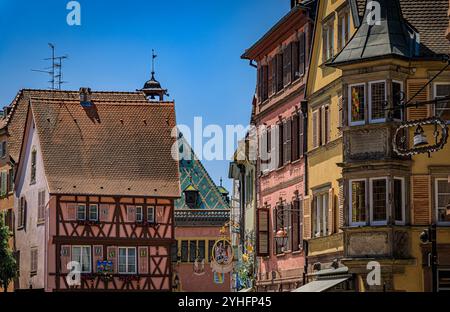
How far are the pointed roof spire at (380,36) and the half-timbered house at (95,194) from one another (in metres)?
33.0

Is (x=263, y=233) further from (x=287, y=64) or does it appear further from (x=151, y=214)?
(x=151, y=214)

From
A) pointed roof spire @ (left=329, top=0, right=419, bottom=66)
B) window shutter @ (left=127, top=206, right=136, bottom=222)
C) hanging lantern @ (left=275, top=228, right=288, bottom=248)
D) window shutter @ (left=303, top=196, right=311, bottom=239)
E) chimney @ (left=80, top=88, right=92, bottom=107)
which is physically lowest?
hanging lantern @ (left=275, top=228, right=288, bottom=248)

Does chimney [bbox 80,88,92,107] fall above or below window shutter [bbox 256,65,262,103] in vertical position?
above

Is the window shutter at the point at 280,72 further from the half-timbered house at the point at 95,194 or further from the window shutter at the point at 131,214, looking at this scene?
the window shutter at the point at 131,214

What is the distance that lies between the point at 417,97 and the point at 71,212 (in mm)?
35462

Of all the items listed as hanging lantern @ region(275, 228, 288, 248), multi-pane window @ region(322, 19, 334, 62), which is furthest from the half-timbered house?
multi-pane window @ region(322, 19, 334, 62)

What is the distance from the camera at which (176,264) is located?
9194cm

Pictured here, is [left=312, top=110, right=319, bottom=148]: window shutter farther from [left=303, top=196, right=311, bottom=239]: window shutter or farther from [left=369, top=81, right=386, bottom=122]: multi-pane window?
[left=369, top=81, right=386, bottom=122]: multi-pane window

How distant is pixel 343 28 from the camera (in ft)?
128

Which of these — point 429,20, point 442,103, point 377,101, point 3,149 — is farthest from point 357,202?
point 3,149

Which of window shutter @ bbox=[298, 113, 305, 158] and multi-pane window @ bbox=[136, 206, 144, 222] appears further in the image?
multi-pane window @ bbox=[136, 206, 144, 222]

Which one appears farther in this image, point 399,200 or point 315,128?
point 315,128

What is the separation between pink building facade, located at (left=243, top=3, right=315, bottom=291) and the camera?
4388cm
